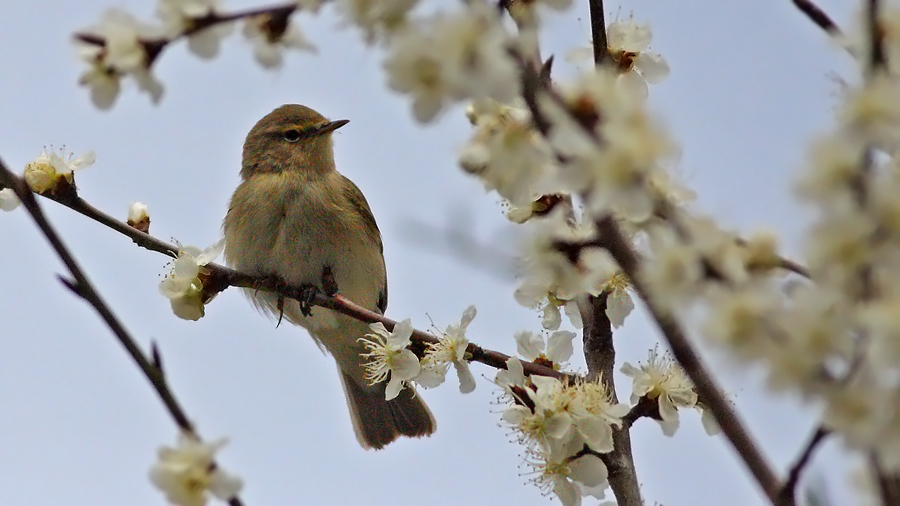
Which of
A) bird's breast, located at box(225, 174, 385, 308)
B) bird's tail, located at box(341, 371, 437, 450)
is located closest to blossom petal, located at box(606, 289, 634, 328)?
bird's breast, located at box(225, 174, 385, 308)

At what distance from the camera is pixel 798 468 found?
1626mm

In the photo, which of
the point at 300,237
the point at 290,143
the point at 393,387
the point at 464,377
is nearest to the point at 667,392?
the point at 464,377

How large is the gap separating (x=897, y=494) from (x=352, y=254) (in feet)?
16.8

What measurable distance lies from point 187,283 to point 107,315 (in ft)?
6.70

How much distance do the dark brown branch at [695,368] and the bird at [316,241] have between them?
4.02m

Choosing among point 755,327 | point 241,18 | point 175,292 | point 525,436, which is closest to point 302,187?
point 175,292

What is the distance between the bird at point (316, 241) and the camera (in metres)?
5.99

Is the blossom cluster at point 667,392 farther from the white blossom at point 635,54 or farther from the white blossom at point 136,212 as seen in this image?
the white blossom at point 136,212

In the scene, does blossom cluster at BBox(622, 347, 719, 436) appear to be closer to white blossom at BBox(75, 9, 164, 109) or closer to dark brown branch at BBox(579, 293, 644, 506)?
dark brown branch at BBox(579, 293, 644, 506)

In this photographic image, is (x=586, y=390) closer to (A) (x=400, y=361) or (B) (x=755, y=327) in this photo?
(A) (x=400, y=361)

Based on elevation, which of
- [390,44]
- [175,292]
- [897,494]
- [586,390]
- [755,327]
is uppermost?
[175,292]

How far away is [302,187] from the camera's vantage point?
6438mm

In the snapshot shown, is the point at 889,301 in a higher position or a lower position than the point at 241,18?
lower

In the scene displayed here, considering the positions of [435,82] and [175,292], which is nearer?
[435,82]
